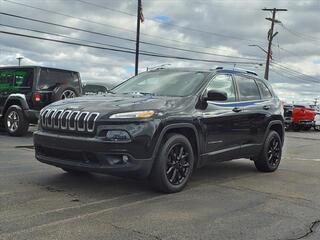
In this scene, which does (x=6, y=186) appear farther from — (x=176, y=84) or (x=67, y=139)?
(x=176, y=84)

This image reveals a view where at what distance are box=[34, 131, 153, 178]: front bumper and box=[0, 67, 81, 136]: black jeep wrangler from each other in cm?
761

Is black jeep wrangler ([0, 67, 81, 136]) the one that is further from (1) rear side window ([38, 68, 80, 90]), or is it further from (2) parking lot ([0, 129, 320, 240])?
(2) parking lot ([0, 129, 320, 240])

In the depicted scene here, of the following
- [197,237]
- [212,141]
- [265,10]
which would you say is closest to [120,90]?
[212,141]

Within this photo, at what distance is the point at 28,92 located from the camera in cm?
1402

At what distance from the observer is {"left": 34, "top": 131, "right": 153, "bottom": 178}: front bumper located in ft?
20.0

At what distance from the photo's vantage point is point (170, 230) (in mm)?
5039

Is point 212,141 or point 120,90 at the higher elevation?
point 120,90

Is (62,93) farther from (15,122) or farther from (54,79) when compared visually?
(15,122)

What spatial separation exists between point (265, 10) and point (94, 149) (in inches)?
1655

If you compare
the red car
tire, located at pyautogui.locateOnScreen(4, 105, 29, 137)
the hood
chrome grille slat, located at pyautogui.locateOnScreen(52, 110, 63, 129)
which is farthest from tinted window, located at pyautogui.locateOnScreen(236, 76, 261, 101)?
the red car

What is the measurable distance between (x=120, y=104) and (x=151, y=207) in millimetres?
1374

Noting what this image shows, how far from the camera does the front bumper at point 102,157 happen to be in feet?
20.0

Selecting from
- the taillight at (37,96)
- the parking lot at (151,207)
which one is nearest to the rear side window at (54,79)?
the taillight at (37,96)

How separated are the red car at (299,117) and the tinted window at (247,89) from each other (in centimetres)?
2025
